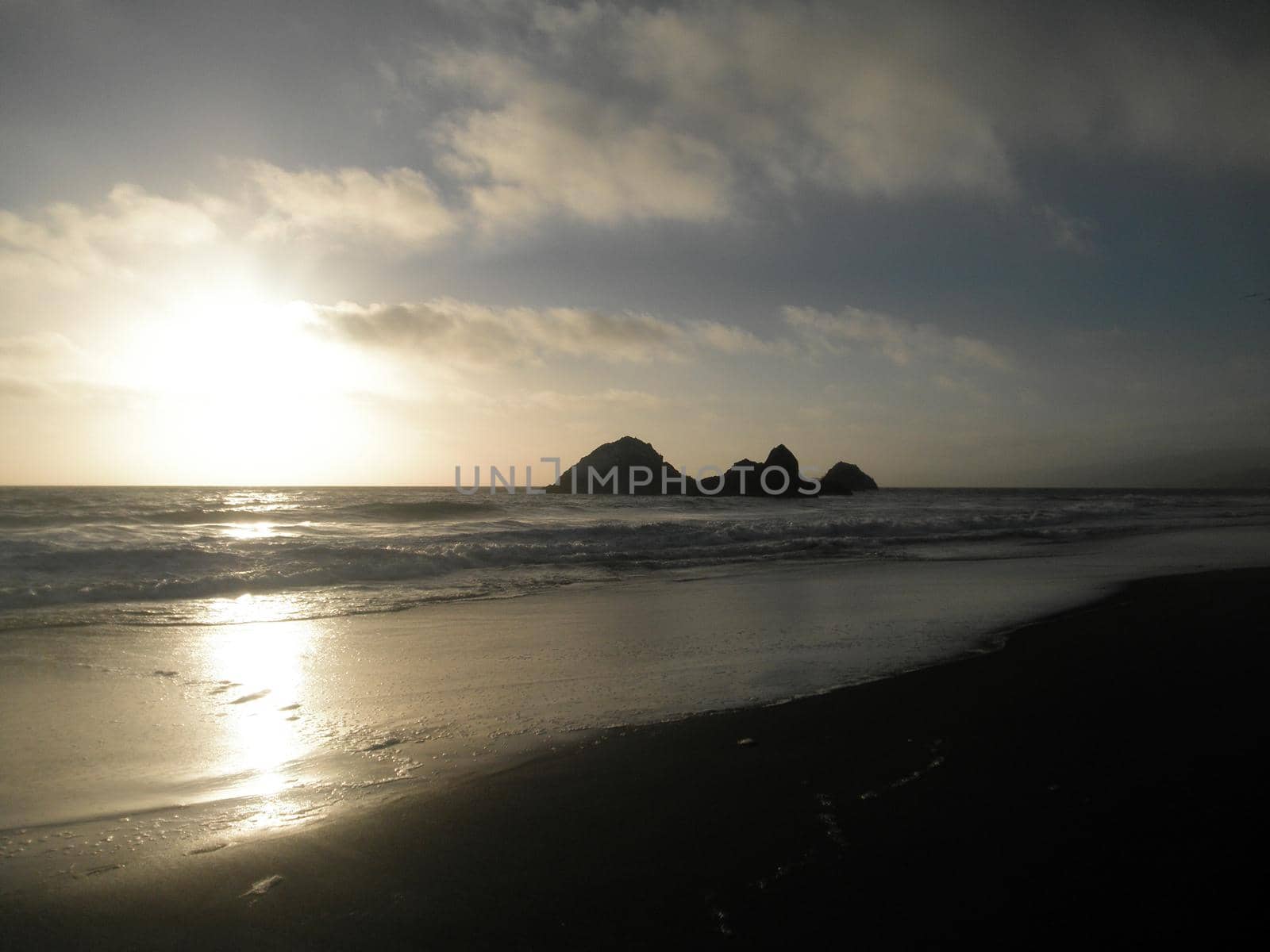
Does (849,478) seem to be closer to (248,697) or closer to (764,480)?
(764,480)

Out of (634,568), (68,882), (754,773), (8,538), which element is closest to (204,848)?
(68,882)

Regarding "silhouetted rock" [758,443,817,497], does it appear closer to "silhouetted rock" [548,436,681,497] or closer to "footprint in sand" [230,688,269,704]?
"silhouetted rock" [548,436,681,497]

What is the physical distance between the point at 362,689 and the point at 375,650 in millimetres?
1395

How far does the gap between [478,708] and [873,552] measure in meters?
13.5

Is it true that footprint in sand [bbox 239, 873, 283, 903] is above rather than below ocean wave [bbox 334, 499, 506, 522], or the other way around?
below

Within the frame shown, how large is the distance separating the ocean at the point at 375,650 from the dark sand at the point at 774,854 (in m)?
0.38

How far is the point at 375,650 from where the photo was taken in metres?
6.52

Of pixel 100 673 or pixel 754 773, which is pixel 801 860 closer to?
pixel 754 773

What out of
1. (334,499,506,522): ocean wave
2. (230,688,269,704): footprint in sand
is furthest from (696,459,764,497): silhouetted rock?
(230,688,269,704): footprint in sand

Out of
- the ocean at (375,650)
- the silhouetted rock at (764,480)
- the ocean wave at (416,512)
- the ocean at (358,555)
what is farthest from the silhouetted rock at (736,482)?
the ocean at (375,650)

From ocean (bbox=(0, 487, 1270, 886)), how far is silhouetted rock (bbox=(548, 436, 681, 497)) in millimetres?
51666

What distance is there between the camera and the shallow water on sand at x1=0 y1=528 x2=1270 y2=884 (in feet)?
10.6

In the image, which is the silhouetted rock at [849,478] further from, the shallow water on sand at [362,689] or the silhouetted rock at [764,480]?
the shallow water on sand at [362,689]

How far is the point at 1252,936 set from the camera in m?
2.14
